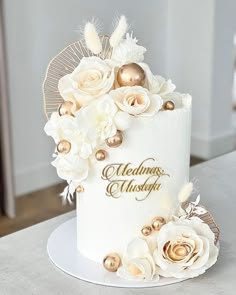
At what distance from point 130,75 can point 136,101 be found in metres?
0.04

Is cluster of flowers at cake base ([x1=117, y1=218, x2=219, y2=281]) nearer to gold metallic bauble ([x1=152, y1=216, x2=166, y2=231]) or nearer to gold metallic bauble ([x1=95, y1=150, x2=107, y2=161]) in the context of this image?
gold metallic bauble ([x1=152, y1=216, x2=166, y2=231])

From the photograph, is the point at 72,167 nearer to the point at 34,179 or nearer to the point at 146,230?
the point at 146,230

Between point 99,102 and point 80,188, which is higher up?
point 99,102

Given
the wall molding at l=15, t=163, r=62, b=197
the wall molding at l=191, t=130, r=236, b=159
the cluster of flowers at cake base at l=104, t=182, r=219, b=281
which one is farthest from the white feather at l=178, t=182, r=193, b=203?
the wall molding at l=191, t=130, r=236, b=159

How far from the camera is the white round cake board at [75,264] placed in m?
0.80

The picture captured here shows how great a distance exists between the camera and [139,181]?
2.64ft

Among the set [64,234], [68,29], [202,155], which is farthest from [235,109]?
[64,234]

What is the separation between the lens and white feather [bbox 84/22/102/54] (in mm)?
805

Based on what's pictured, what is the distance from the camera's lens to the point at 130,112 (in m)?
0.77

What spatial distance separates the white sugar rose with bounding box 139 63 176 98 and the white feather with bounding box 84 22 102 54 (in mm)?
75

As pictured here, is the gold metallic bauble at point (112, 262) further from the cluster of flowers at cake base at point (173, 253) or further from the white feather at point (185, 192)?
the white feather at point (185, 192)

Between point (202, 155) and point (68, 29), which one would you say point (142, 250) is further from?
point (202, 155)

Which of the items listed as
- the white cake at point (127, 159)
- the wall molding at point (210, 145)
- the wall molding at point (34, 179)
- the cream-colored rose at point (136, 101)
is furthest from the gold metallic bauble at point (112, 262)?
the wall molding at point (210, 145)

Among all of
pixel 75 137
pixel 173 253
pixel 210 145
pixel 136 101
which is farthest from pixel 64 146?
pixel 210 145
